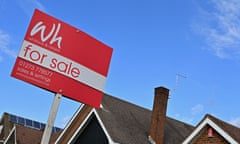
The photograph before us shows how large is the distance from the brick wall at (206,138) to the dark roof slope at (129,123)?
4207 mm

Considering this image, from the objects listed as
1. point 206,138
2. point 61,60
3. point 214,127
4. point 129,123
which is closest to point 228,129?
point 214,127

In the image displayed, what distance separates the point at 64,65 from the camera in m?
5.88

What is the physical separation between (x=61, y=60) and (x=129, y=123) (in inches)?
478

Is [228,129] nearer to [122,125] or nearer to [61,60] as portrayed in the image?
[122,125]

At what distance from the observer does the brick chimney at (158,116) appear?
17.3 meters

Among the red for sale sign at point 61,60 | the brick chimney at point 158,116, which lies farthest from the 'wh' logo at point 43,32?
the brick chimney at point 158,116

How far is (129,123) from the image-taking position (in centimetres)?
1759

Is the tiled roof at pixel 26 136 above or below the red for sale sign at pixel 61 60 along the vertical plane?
above

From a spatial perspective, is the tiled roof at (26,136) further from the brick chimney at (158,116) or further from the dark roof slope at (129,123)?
the brick chimney at (158,116)

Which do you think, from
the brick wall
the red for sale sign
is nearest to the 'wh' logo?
the red for sale sign

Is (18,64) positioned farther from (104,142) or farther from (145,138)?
(145,138)

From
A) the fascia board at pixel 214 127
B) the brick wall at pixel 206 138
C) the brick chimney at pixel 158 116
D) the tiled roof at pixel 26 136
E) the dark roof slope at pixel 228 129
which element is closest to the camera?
the fascia board at pixel 214 127

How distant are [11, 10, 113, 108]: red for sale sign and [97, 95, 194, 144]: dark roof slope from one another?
375 inches

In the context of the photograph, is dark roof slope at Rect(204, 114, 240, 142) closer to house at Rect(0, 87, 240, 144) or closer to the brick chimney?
house at Rect(0, 87, 240, 144)
